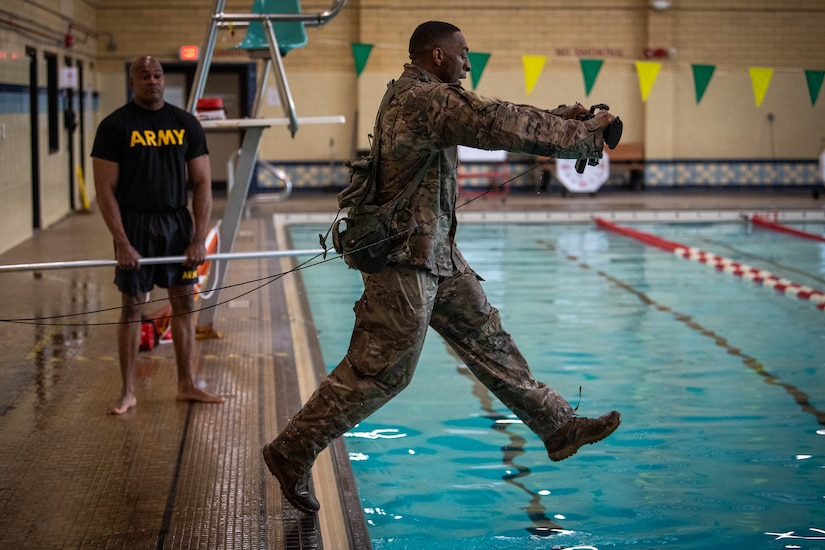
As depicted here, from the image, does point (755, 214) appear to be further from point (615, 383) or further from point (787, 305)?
point (615, 383)

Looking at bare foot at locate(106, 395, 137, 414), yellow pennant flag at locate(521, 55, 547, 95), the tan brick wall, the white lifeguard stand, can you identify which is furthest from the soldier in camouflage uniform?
the tan brick wall

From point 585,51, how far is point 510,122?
17137 millimetres

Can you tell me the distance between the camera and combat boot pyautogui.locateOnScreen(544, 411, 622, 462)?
12.4ft

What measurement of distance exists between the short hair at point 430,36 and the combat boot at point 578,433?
137cm

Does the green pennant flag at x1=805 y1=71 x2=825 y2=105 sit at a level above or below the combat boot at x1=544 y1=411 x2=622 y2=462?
above

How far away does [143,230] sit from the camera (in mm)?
5020

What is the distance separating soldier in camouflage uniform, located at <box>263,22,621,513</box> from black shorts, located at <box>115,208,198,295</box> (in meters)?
1.58

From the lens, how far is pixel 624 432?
5.35m

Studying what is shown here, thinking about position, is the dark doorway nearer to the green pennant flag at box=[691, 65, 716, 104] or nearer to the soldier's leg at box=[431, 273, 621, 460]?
the green pennant flag at box=[691, 65, 716, 104]

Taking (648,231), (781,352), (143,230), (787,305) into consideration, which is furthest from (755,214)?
(143,230)

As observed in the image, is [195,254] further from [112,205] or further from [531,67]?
[531,67]

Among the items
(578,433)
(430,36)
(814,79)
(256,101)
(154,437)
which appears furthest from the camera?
(814,79)

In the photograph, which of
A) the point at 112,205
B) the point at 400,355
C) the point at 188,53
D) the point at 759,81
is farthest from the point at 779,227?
the point at 400,355

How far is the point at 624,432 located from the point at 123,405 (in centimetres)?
239
